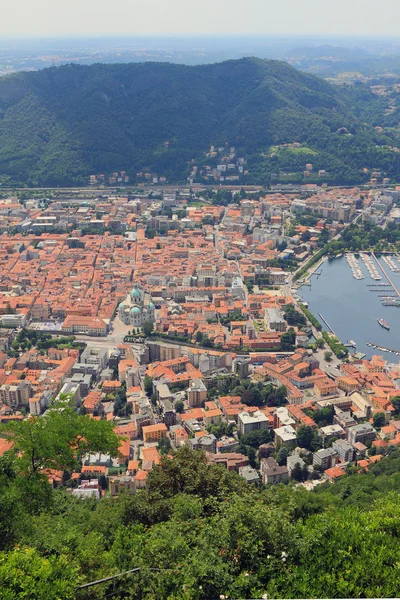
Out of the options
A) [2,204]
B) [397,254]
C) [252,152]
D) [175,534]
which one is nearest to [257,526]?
[175,534]

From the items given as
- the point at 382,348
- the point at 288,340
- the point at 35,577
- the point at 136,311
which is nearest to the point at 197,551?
the point at 35,577

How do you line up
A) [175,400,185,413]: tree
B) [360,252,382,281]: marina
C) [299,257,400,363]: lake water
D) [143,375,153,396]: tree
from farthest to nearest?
[360,252,382,281]: marina
[299,257,400,363]: lake water
[143,375,153,396]: tree
[175,400,185,413]: tree

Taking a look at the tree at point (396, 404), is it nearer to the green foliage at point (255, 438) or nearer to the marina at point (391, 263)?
the green foliage at point (255, 438)

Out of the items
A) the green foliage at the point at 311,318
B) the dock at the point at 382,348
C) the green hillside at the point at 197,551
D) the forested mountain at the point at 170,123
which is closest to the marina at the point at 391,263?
the green foliage at the point at 311,318

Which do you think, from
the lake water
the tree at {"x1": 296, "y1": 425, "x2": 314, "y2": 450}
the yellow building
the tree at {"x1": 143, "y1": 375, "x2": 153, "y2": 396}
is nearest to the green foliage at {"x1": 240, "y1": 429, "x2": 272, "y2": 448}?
the tree at {"x1": 296, "y1": 425, "x2": 314, "y2": 450}

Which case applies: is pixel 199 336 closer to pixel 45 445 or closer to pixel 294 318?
pixel 294 318

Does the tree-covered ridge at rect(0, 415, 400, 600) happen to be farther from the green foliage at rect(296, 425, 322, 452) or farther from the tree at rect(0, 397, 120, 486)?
the green foliage at rect(296, 425, 322, 452)

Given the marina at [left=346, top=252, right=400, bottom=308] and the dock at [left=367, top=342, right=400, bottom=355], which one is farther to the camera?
the marina at [left=346, top=252, right=400, bottom=308]
